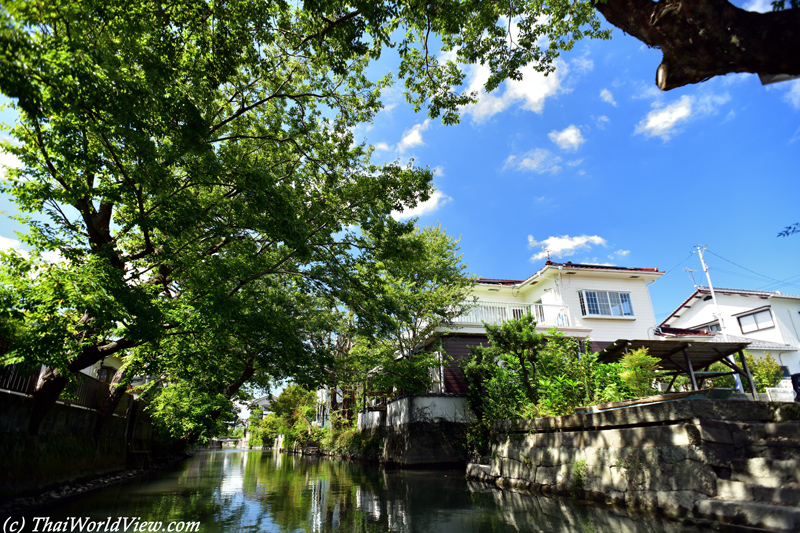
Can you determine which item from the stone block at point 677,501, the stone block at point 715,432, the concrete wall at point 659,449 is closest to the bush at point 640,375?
the concrete wall at point 659,449

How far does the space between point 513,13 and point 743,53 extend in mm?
5040

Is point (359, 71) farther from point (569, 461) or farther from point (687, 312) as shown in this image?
point (687, 312)

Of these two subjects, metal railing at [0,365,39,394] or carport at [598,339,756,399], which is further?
carport at [598,339,756,399]

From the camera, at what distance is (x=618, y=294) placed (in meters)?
20.0

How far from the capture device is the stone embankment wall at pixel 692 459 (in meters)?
4.82

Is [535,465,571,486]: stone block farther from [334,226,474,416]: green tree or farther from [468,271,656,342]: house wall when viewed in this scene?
[468,271,656,342]: house wall

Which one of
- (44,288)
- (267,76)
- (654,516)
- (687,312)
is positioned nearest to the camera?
(654,516)

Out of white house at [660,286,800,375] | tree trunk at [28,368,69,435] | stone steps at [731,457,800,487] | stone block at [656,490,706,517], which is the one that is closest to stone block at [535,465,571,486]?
stone block at [656,490,706,517]

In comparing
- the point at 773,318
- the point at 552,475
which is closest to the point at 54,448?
the point at 552,475

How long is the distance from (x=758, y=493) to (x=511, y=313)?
1297cm

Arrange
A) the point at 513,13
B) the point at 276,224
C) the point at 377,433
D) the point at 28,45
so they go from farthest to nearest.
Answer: the point at 377,433, the point at 276,224, the point at 513,13, the point at 28,45

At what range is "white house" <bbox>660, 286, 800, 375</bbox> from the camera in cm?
2159

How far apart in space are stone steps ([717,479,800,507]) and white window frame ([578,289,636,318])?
14841 mm

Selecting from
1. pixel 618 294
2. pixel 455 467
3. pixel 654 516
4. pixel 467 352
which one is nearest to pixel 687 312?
pixel 618 294
